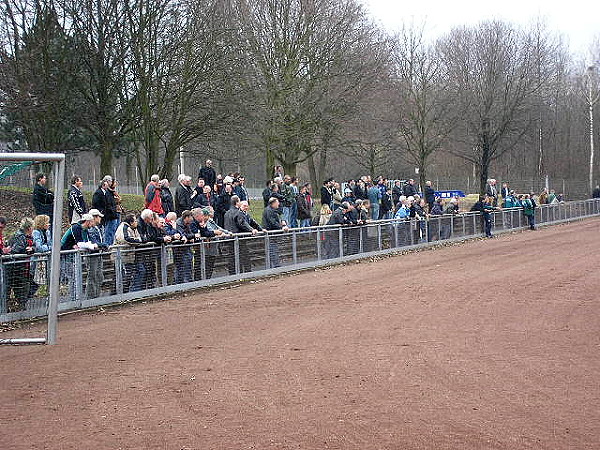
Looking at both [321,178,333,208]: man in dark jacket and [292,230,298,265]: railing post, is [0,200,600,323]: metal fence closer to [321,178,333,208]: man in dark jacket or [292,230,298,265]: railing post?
[292,230,298,265]: railing post

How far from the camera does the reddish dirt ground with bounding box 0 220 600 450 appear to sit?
7.14 m

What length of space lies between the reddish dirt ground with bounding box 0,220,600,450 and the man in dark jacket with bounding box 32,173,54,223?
177 cm

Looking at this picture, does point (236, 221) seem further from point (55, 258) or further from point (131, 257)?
point (55, 258)

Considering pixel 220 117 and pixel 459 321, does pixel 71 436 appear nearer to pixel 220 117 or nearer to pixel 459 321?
pixel 459 321

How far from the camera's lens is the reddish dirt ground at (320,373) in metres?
7.14

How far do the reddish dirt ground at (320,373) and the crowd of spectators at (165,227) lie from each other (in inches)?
33.9

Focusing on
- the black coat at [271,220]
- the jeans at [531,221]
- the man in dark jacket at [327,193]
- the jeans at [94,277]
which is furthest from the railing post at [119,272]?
the jeans at [531,221]

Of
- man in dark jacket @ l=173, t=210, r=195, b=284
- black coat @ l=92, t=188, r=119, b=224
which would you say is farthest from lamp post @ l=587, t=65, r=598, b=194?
black coat @ l=92, t=188, r=119, b=224

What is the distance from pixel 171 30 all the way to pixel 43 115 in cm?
554

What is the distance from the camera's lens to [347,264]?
23.4 meters

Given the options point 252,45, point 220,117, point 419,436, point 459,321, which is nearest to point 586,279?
point 459,321

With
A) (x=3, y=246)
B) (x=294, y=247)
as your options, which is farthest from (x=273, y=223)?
(x=3, y=246)

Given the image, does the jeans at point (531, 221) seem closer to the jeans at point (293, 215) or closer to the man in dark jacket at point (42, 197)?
the jeans at point (293, 215)

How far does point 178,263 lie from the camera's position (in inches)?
672
